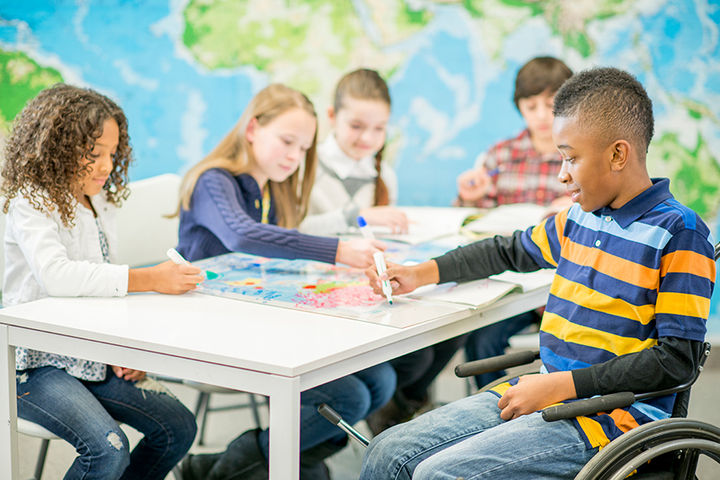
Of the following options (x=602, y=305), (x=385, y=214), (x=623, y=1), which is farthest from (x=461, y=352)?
(x=602, y=305)

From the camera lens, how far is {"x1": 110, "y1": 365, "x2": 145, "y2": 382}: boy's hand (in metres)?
1.38

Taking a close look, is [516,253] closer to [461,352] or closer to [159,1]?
[461,352]

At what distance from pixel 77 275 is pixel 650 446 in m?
0.93

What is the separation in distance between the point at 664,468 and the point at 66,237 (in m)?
1.06

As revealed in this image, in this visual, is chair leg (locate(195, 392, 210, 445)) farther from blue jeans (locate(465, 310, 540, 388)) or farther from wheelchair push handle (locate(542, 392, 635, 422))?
wheelchair push handle (locate(542, 392, 635, 422))

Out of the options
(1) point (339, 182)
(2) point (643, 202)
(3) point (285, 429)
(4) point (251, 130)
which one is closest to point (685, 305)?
(2) point (643, 202)

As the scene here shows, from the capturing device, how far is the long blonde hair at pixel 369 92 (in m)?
2.28

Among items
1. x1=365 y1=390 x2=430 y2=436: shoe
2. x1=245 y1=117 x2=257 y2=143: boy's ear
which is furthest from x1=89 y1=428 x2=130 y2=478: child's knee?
x1=365 y1=390 x2=430 y2=436: shoe

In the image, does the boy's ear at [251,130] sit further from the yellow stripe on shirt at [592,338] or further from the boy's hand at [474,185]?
the boy's hand at [474,185]

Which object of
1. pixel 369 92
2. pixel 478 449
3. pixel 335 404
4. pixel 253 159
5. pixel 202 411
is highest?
pixel 369 92

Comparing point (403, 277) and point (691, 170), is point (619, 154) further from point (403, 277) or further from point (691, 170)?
point (691, 170)

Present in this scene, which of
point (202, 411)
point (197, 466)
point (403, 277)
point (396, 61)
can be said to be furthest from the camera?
point (396, 61)

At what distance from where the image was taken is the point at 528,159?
2.71 metres

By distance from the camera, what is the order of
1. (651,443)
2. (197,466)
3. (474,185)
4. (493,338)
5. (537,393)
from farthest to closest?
(474,185) → (493,338) → (197,466) → (537,393) → (651,443)
